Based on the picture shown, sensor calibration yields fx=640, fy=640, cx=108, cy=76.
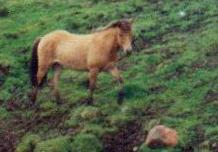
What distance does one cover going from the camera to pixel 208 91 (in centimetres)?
1602

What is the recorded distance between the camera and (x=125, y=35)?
15.9m

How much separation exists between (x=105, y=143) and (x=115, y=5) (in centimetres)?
1022

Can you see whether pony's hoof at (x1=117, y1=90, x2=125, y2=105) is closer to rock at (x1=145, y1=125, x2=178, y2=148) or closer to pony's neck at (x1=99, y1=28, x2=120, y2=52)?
pony's neck at (x1=99, y1=28, x2=120, y2=52)

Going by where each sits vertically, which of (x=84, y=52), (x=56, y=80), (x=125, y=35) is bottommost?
(x=56, y=80)

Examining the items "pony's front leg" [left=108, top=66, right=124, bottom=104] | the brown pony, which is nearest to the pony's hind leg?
the brown pony

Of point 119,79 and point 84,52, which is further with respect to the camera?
point 84,52

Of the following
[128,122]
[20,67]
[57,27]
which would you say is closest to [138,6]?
[57,27]

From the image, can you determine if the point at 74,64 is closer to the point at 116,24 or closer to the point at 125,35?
the point at 116,24

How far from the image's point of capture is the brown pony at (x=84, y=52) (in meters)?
16.2

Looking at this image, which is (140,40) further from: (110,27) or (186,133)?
(186,133)

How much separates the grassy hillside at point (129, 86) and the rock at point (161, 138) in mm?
145

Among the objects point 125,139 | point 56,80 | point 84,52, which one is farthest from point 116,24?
point 125,139

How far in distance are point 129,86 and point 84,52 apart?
1496mm

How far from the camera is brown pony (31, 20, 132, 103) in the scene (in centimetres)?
1618
